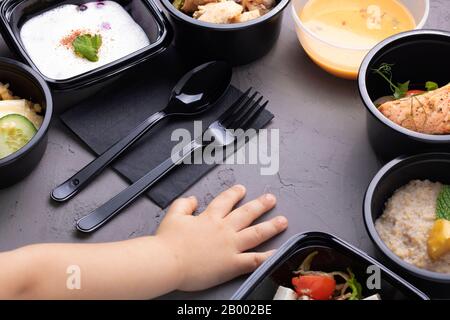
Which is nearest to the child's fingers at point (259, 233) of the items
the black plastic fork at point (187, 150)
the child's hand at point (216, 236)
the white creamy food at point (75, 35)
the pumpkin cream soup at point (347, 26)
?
the child's hand at point (216, 236)

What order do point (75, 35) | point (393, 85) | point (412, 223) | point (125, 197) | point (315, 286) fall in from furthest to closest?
point (75, 35) → point (393, 85) → point (125, 197) → point (412, 223) → point (315, 286)

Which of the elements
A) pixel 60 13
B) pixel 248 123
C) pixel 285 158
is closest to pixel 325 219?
pixel 285 158

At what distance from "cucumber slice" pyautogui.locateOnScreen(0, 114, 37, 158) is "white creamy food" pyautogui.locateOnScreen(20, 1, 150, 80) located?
170mm

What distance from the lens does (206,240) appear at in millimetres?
1452

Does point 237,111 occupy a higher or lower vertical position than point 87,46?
lower

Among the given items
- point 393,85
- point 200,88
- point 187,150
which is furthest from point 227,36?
point 393,85

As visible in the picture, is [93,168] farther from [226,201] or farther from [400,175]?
[400,175]

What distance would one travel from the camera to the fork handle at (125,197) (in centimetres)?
151

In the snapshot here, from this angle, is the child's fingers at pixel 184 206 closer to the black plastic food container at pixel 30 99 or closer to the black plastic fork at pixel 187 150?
the black plastic fork at pixel 187 150

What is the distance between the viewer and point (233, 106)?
1.67 m

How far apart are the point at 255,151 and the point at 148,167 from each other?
25 cm

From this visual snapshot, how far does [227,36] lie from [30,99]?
0.49 m

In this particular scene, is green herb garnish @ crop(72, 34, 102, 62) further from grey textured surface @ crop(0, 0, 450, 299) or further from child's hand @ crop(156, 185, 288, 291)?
child's hand @ crop(156, 185, 288, 291)

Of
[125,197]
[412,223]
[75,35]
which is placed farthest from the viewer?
[75,35]
